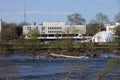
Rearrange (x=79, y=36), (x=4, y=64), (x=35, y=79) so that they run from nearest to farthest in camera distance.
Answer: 1. (x=4, y=64)
2. (x=35, y=79)
3. (x=79, y=36)

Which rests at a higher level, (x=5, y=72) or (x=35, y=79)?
(x=5, y=72)

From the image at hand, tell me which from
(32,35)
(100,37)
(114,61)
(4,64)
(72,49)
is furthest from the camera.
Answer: (100,37)

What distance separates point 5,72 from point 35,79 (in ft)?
77.2

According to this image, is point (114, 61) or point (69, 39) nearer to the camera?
point (114, 61)

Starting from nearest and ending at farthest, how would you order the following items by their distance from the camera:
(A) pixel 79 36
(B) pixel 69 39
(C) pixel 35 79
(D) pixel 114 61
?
1. (D) pixel 114 61
2. (C) pixel 35 79
3. (B) pixel 69 39
4. (A) pixel 79 36

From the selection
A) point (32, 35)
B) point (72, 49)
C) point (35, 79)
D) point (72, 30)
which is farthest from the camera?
point (72, 30)

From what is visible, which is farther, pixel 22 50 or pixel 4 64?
pixel 22 50

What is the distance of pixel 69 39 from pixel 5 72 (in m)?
121

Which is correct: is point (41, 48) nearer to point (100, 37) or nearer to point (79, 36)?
point (100, 37)

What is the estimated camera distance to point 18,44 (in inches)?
5428

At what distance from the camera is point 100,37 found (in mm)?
166625

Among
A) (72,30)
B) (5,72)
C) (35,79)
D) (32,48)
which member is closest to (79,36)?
(72,30)

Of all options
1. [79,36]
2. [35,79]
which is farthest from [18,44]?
[35,79]

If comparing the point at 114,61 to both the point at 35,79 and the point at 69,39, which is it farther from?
the point at 69,39
